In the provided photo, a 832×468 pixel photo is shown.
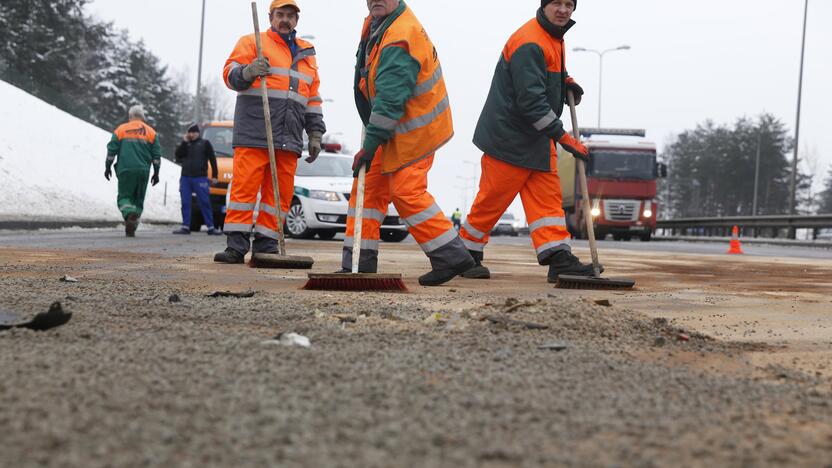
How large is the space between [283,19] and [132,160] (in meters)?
6.89

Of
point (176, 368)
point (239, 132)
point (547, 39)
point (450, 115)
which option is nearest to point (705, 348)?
point (176, 368)

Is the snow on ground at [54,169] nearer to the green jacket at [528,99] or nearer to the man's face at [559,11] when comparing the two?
the green jacket at [528,99]

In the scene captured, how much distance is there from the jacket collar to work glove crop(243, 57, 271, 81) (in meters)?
2.10

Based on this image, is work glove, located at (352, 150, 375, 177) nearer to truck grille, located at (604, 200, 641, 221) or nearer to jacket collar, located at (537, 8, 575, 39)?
jacket collar, located at (537, 8, 575, 39)

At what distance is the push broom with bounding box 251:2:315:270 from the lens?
6672mm

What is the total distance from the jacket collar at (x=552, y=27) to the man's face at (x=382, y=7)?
113 cm

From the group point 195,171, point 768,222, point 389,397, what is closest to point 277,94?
point 389,397

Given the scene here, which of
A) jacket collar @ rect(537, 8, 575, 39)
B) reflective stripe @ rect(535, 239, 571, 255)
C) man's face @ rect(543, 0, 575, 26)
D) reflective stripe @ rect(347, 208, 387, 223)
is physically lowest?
reflective stripe @ rect(535, 239, 571, 255)

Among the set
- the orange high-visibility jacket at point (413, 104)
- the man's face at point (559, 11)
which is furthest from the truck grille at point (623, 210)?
the orange high-visibility jacket at point (413, 104)

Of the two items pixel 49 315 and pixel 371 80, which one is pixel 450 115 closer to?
pixel 371 80

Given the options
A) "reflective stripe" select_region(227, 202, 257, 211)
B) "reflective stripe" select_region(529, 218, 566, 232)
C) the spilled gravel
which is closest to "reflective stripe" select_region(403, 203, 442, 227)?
"reflective stripe" select_region(529, 218, 566, 232)

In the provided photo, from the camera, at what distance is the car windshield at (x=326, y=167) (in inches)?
634

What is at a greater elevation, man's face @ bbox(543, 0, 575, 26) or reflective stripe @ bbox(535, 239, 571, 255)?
man's face @ bbox(543, 0, 575, 26)

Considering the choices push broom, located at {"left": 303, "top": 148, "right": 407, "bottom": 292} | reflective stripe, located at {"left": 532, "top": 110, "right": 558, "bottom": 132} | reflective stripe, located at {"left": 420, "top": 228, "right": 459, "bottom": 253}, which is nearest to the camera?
push broom, located at {"left": 303, "top": 148, "right": 407, "bottom": 292}
